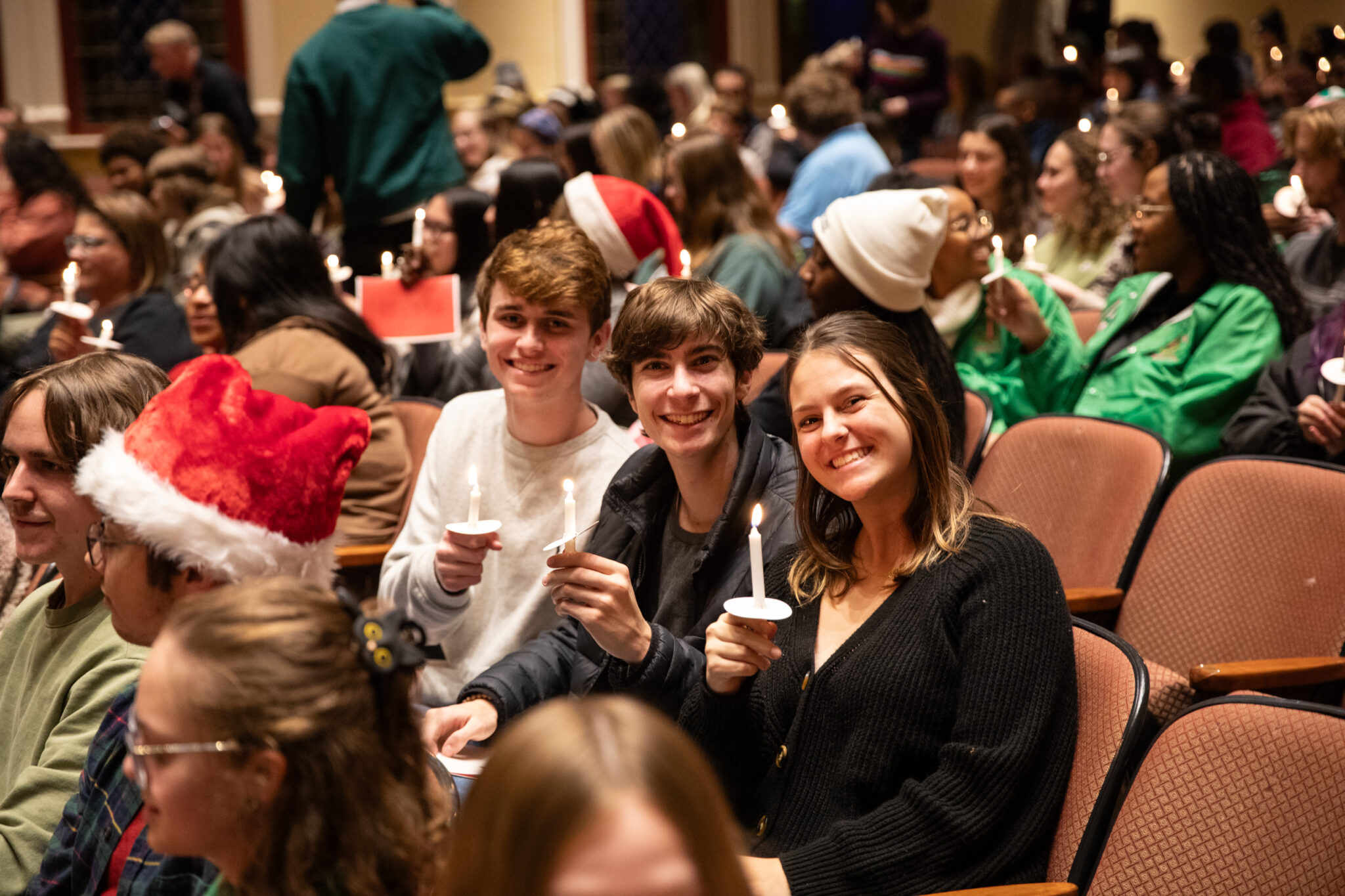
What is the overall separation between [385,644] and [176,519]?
0.52 metres

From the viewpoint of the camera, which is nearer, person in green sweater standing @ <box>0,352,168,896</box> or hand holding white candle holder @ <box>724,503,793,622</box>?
hand holding white candle holder @ <box>724,503,793,622</box>

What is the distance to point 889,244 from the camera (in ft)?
8.91

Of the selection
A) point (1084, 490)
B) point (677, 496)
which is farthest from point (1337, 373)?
point (677, 496)

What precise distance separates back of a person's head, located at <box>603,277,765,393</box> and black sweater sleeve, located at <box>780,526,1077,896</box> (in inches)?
25.3

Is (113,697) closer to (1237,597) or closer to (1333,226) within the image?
(1237,597)

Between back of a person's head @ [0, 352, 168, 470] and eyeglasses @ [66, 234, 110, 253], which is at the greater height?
back of a person's head @ [0, 352, 168, 470]

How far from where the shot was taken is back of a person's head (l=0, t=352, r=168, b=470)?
190 cm

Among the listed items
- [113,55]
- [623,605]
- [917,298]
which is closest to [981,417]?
[917,298]

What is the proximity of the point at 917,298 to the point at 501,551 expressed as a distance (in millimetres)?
1123

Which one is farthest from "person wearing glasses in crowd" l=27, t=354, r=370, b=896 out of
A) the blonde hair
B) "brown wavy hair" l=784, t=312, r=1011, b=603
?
the blonde hair

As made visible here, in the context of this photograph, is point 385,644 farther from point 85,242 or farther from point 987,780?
point 85,242

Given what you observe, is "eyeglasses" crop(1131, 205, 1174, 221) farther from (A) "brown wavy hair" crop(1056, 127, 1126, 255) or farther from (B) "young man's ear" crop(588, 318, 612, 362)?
(B) "young man's ear" crop(588, 318, 612, 362)

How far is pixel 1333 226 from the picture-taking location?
379cm

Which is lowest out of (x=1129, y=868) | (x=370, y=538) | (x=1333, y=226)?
(x=370, y=538)
